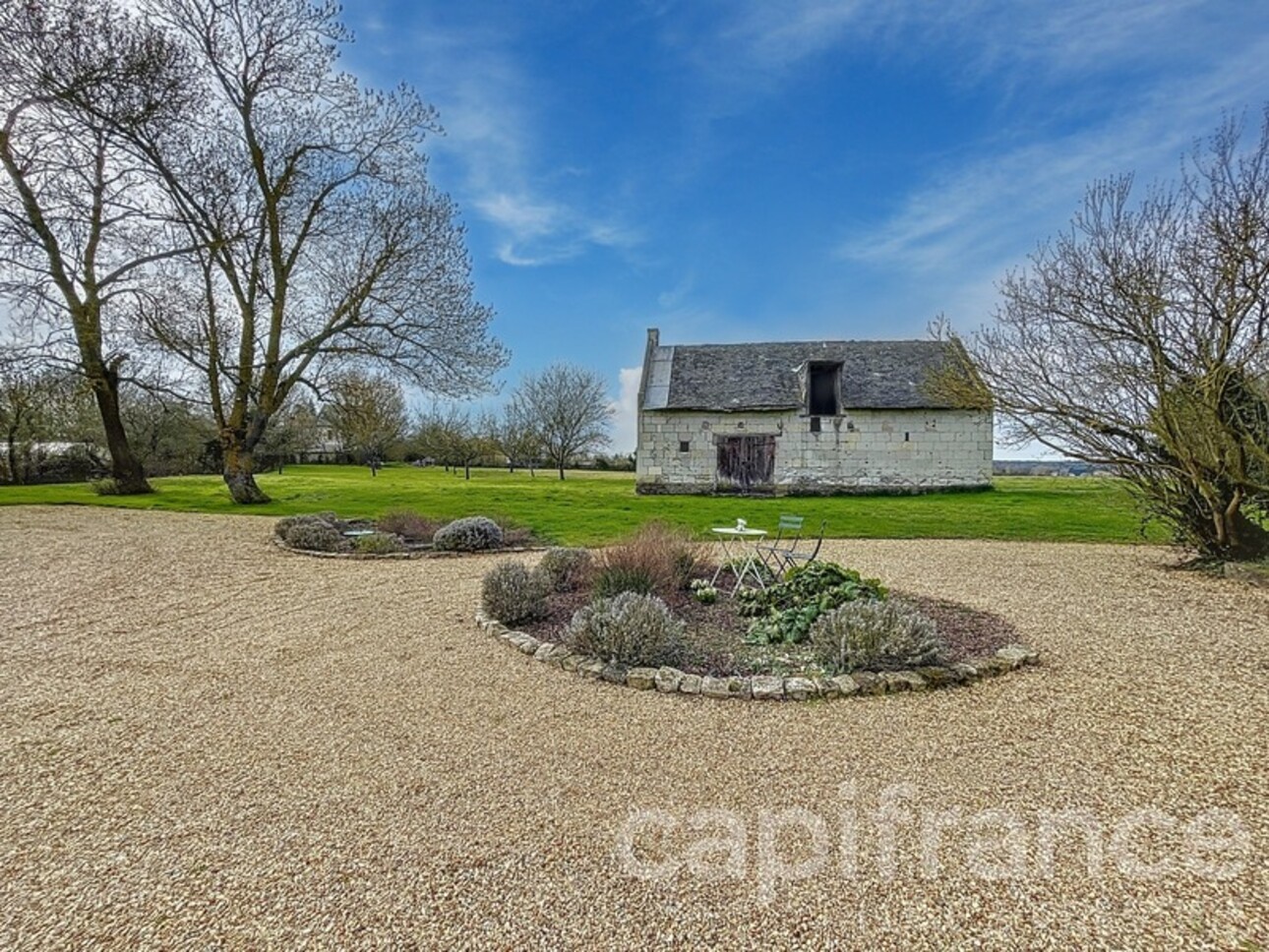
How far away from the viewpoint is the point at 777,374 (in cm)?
2262

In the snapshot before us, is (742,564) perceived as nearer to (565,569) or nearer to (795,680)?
(565,569)

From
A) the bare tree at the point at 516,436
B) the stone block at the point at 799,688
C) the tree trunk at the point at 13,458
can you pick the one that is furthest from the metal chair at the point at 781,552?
the tree trunk at the point at 13,458

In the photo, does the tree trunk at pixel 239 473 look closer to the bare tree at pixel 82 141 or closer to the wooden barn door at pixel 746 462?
the bare tree at pixel 82 141

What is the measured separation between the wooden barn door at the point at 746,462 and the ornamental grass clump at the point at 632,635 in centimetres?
1648

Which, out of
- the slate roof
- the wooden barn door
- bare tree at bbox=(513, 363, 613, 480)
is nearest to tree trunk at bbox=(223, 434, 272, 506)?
the slate roof

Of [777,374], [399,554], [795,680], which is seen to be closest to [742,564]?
[795,680]

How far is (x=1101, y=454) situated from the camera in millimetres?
8789

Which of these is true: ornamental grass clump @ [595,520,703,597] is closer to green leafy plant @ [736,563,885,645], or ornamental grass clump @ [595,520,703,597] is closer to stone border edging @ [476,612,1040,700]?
green leafy plant @ [736,563,885,645]

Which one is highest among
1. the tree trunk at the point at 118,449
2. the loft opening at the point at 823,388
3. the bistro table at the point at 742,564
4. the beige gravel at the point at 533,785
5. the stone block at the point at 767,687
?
the loft opening at the point at 823,388

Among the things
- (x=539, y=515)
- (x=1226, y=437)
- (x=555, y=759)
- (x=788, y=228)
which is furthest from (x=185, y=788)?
(x=788, y=228)

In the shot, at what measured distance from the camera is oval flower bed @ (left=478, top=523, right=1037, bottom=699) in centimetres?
450

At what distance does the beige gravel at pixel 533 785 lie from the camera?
2184 mm

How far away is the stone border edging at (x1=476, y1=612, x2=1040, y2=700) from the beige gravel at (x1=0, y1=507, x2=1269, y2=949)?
13 centimetres

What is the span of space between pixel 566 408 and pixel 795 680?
3175cm
